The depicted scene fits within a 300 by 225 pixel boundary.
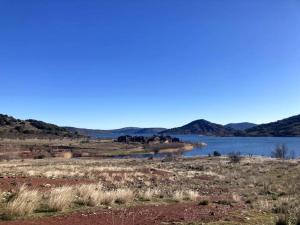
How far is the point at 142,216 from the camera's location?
14320 mm

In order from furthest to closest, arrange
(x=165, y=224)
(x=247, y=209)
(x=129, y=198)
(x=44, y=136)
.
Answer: (x=44, y=136) < (x=129, y=198) < (x=247, y=209) < (x=165, y=224)

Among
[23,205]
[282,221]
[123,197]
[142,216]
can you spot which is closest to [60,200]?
[23,205]

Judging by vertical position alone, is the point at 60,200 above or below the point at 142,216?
above

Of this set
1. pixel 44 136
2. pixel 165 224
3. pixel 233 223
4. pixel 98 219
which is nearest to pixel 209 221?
pixel 233 223

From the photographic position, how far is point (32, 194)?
16.0 meters

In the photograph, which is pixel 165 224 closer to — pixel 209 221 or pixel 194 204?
pixel 209 221

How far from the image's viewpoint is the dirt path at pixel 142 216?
12742 mm

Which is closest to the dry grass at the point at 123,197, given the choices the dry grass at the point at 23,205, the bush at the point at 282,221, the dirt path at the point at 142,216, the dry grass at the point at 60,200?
the dirt path at the point at 142,216

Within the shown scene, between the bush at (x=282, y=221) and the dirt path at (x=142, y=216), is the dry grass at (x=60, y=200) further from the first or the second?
the bush at (x=282, y=221)

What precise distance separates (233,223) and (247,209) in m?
3.81

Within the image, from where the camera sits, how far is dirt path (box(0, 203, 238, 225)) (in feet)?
41.8

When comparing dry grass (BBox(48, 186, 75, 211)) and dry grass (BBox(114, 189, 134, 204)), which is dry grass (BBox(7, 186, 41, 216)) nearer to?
dry grass (BBox(48, 186, 75, 211))

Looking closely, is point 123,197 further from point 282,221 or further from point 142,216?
point 282,221

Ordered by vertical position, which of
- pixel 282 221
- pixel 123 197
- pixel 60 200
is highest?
pixel 60 200
